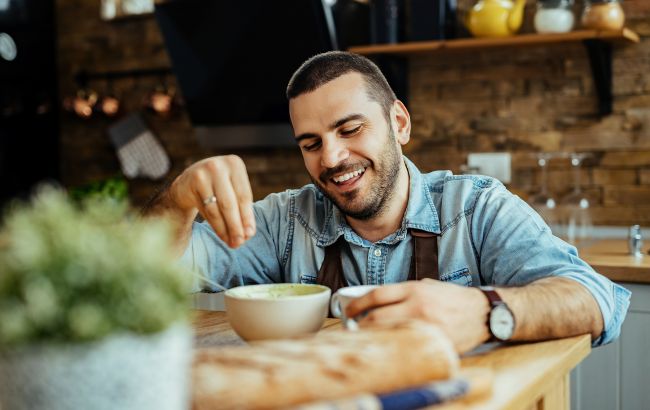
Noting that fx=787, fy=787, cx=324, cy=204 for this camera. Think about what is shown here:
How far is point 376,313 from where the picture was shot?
0.99 meters

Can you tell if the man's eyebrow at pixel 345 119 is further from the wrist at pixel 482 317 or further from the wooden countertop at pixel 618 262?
the wooden countertop at pixel 618 262

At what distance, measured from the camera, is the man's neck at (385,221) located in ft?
5.31

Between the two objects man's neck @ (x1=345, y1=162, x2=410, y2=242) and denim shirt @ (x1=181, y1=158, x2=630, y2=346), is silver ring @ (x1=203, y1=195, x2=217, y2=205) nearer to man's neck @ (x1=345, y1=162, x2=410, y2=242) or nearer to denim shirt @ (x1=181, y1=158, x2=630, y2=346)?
denim shirt @ (x1=181, y1=158, x2=630, y2=346)

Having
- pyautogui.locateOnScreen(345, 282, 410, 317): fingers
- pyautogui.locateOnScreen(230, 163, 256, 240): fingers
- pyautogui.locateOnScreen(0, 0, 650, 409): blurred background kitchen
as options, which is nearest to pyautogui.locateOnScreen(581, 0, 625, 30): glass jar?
pyautogui.locateOnScreen(0, 0, 650, 409): blurred background kitchen

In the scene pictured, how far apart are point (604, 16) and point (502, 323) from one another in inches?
69.7

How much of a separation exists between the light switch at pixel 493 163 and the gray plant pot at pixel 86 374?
8.19ft

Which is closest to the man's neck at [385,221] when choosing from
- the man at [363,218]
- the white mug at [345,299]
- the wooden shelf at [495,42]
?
the man at [363,218]

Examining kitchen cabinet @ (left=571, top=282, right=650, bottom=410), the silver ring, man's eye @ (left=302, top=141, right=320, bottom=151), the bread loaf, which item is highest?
man's eye @ (left=302, top=141, right=320, bottom=151)

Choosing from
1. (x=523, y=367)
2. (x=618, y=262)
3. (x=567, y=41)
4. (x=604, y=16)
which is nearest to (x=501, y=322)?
(x=523, y=367)

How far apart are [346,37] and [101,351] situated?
269 centimetres

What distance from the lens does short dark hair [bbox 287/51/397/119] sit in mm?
1566

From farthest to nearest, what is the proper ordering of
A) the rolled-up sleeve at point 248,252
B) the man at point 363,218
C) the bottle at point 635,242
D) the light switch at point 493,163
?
the light switch at point 493,163, the bottle at point 635,242, the rolled-up sleeve at point 248,252, the man at point 363,218

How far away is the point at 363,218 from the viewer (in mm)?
1599

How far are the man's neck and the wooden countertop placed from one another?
2.81 feet
